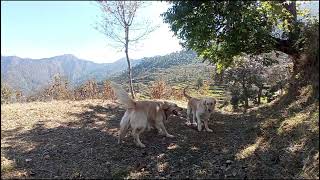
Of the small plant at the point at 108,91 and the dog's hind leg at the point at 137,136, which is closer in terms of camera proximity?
the dog's hind leg at the point at 137,136

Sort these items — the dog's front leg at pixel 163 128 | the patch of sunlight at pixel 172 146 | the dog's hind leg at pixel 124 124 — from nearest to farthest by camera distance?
the dog's hind leg at pixel 124 124 < the patch of sunlight at pixel 172 146 < the dog's front leg at pixel 163 128

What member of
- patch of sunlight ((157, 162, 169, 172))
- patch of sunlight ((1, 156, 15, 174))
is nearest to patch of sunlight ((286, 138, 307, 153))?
patch of sunlight ((157, 162, 169, 172))

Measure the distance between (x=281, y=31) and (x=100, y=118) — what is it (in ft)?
25.0

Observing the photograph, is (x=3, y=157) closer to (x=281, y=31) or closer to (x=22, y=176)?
(x=22, y=176)

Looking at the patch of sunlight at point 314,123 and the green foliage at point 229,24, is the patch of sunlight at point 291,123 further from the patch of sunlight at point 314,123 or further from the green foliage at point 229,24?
the green foliage at point 229,24

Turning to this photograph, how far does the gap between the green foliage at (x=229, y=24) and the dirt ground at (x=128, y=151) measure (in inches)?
109

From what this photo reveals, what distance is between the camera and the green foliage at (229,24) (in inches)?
472

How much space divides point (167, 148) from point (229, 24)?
188 inches

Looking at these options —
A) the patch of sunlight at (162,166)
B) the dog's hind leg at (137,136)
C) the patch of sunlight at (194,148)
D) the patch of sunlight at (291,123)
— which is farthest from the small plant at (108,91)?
the patch of sunlight at (162,166)

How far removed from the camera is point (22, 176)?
302 inches

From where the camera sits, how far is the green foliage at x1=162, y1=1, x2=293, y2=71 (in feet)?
39.4

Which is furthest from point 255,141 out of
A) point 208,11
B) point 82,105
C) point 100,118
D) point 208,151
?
point 82,105

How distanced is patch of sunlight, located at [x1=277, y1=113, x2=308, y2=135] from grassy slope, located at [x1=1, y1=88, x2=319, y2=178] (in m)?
0.04

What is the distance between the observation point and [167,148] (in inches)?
396
